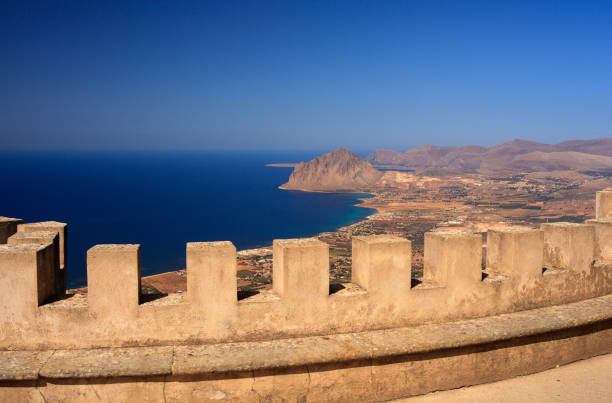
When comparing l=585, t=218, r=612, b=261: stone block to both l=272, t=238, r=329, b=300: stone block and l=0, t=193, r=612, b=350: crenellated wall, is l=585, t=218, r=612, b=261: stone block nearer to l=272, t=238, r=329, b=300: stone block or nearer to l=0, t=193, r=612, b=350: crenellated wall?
l=0, t=193, r=612, b=350: crenellated wall

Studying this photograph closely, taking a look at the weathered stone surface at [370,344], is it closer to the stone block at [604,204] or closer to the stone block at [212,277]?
the stone block at [212,277]

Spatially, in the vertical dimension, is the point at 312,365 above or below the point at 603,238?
below

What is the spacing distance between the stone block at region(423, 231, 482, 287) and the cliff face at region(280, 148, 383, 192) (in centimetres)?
15240

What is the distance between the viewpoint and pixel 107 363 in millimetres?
3590

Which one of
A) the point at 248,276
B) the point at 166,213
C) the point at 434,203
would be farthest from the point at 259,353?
the point at 434,203

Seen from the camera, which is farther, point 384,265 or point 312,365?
point 384,265

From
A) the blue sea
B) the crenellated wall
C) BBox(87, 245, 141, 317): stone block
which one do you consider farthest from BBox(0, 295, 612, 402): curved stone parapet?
the blue sea

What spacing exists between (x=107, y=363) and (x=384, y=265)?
7.36 ft

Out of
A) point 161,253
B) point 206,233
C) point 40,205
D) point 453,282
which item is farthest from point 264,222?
point 453,282

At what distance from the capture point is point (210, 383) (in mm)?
3688

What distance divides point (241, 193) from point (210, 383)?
465 feet

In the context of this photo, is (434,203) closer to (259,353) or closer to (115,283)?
(259,353)

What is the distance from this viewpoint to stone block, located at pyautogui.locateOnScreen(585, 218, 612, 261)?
5.48 meters

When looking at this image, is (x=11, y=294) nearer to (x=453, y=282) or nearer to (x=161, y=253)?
(x=453, y=282)
